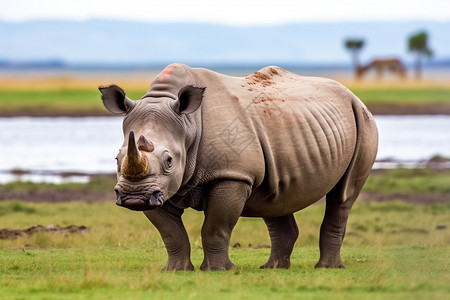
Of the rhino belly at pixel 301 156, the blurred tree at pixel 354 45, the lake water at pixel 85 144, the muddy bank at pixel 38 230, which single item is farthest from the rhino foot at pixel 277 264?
the blurred tree at pixel 354 45

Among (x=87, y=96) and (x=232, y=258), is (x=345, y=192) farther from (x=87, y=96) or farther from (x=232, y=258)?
(x=87, y=96)

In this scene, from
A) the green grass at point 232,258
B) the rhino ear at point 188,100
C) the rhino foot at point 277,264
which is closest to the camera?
A: the green grass at point 232,258

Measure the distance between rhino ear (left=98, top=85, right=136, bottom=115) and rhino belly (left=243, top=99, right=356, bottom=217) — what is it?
136 centimetres

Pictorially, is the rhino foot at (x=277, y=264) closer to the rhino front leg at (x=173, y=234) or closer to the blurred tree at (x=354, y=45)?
the rhino front leg at (x=173, y=234)

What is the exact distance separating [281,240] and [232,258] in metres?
0.73

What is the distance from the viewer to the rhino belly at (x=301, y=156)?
10062mm

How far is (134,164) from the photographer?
8562 mm

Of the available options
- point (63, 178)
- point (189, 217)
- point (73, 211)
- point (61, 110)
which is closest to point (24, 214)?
point (73, 211)

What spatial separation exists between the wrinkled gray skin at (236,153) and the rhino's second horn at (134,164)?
0.04 ft

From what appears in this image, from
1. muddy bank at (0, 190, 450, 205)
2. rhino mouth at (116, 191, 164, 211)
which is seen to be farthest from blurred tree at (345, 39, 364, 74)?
rhino mouth at (116, 191, 164, 211)

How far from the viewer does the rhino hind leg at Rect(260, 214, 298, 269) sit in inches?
432

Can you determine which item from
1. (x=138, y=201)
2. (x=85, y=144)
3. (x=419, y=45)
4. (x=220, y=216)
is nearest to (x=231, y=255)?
(x=220, y=216)

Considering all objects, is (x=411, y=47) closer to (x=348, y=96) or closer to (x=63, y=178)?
(x=63, y=178)

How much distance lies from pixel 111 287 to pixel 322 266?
2.99 m
